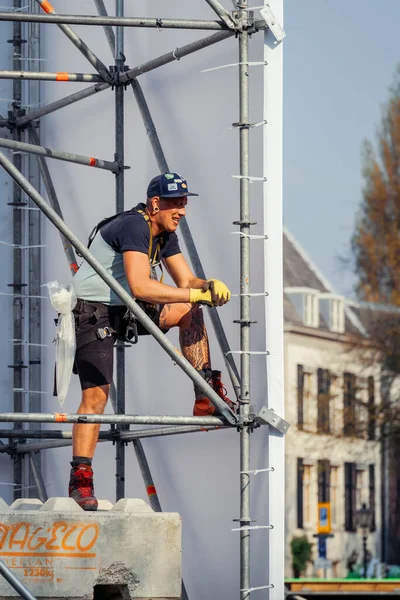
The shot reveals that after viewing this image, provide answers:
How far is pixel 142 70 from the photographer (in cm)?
1009

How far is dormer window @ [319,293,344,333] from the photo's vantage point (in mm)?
62688

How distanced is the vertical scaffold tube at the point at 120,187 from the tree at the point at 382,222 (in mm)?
37629

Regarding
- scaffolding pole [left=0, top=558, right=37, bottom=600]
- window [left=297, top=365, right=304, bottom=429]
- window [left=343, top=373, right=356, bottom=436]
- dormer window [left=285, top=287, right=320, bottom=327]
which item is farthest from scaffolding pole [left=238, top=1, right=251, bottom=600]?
dormer window [left=285, top=287, right=320, bottom=327]

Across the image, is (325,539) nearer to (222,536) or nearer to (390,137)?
(390,137)

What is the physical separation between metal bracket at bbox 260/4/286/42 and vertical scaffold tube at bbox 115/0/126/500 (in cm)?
157

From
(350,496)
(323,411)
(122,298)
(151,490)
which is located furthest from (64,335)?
(350,496)

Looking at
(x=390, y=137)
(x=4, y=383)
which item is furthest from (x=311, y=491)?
(x=4, y=383)

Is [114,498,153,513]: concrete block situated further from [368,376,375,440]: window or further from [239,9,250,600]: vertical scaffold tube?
[368,376,375,440]: window

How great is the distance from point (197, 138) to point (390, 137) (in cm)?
4127

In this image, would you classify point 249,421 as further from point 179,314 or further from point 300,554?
point 300,554

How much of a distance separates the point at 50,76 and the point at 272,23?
156 cm

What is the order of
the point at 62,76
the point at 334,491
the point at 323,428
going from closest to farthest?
1. the point at 62,76
2. the point at 323,428
3. the point at 334,491

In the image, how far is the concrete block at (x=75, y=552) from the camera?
8.20 metres

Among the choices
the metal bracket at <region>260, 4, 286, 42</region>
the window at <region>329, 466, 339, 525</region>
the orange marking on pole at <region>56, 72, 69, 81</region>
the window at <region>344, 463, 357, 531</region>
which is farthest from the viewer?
the window at <region>344, 463, 357, 531</region>
